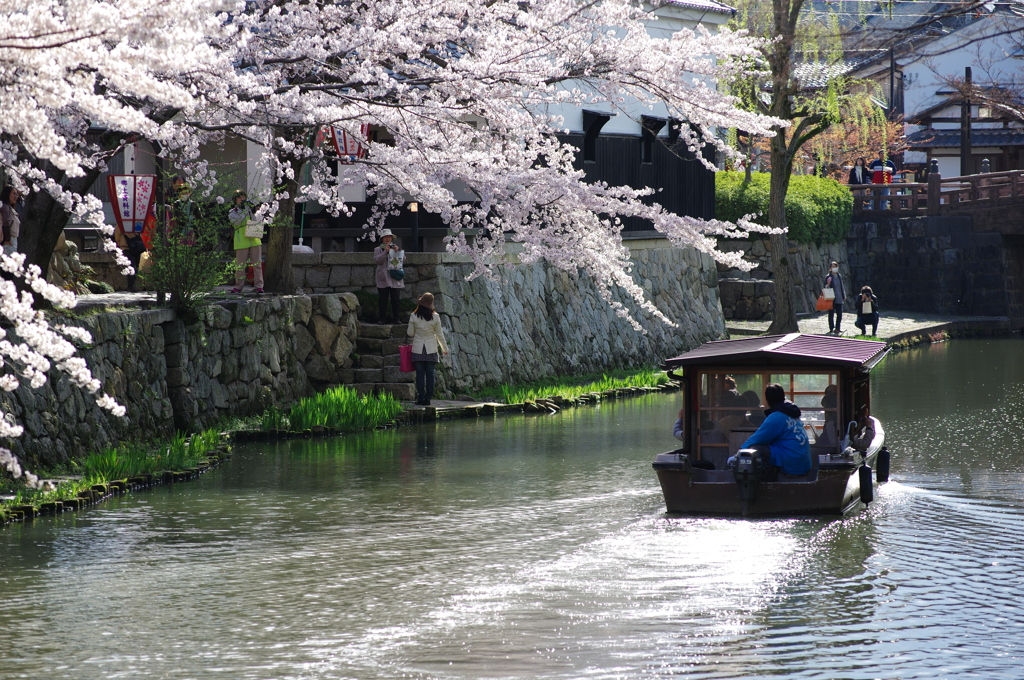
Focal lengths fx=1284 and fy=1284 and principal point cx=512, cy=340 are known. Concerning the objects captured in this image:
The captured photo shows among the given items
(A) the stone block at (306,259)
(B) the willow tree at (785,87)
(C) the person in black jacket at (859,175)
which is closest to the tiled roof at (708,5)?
(B) the willow tree at (785,87)

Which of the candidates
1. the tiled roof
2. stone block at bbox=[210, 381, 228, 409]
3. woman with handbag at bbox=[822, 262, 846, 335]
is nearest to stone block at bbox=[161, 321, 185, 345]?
stone block at bbox=[210, 381, 228, 409]

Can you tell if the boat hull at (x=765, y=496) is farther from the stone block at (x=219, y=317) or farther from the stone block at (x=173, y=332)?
the stone block at (x=219, y=317)

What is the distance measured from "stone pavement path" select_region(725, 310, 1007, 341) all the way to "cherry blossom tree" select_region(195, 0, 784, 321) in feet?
57.0

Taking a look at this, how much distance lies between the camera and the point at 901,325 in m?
42.2

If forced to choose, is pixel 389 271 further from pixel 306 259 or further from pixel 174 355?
pixel 174 355

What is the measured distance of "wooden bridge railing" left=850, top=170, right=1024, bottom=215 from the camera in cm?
4525

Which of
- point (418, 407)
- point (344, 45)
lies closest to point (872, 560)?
point (344, 45)

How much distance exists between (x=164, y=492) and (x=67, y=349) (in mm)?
8063

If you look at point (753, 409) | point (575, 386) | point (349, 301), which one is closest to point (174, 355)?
point (349, 301)

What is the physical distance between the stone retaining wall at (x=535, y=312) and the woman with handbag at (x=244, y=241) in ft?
5.61

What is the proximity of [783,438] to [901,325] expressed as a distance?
3035 cm

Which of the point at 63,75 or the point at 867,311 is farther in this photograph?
the point at 867,311

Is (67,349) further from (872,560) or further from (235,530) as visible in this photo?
(872,560)

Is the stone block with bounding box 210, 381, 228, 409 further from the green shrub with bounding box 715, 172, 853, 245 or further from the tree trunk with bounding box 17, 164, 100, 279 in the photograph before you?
the green shrub with bounding box 715, 172, 853, 245
